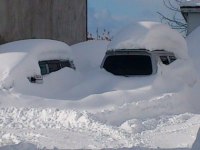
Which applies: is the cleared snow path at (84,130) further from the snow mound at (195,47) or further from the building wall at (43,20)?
the building wall at (43,20)

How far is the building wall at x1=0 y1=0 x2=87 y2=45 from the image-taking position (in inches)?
686

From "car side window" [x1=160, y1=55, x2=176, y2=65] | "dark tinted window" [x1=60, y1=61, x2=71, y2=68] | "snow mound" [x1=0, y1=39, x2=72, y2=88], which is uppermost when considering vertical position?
"snow mound" [x1=0, y1=39, x2=72, y2=88]

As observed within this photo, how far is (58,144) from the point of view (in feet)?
25.4

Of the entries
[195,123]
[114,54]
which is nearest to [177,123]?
[195,123]

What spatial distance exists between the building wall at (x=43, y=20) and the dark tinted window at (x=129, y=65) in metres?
5.95

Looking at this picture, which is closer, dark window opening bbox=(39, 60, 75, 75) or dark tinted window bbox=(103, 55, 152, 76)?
dark window opening bbox=(39, 60, 75, 75)

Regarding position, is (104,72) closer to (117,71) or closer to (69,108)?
(117,71)

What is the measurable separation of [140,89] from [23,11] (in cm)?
825

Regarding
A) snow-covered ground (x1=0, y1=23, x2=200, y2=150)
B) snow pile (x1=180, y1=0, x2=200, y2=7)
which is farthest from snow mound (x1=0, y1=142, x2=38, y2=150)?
snow pile (x1=180, y1=0, x2=200, y2=7)

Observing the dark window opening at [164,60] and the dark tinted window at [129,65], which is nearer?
the dark tinted window at [129,65]

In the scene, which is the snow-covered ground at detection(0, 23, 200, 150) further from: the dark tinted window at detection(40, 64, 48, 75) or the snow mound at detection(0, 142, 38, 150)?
the dark tinted window at detection(40, 64, 48, 75)

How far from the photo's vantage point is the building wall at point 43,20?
1742cm

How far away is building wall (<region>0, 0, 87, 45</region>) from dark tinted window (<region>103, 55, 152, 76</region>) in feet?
19.5

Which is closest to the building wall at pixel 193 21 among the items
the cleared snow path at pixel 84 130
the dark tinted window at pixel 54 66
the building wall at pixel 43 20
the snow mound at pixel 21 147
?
the building wall at pixel 43 20
